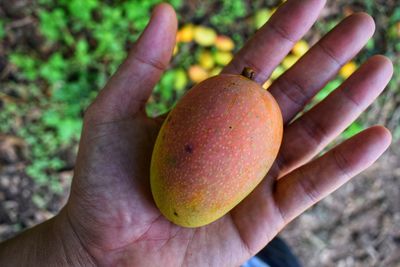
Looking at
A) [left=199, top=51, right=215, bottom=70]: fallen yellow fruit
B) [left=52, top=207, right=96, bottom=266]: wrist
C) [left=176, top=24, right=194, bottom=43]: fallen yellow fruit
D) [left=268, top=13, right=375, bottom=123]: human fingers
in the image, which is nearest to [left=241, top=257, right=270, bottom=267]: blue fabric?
[left=268, top=13, right=375, bottom=123]: human fingers

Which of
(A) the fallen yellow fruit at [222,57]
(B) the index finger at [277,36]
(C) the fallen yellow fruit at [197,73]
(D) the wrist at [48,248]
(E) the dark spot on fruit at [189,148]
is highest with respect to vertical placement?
(B) the index finger at [277,36]

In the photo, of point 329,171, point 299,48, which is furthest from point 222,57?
point 329,171

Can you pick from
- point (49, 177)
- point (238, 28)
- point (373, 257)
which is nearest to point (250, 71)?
point (238, 28)

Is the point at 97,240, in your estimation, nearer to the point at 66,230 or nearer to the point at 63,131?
the point at 66,230

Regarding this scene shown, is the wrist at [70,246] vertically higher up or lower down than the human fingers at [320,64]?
lower down

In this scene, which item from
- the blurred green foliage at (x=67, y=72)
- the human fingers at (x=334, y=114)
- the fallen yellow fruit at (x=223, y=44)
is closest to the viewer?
the human fingers at (x=334, y=114)

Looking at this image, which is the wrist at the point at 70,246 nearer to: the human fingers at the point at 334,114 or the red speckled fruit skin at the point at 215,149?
the red speckled fruit skin at the point at 215,149

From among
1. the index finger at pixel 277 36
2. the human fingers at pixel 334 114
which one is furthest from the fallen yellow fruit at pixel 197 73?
the human fingers at pixel 334 114

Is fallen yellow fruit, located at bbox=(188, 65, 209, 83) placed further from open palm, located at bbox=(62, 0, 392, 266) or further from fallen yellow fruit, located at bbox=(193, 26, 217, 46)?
open palm, located at bbox=(62, 0, 392, 266)
